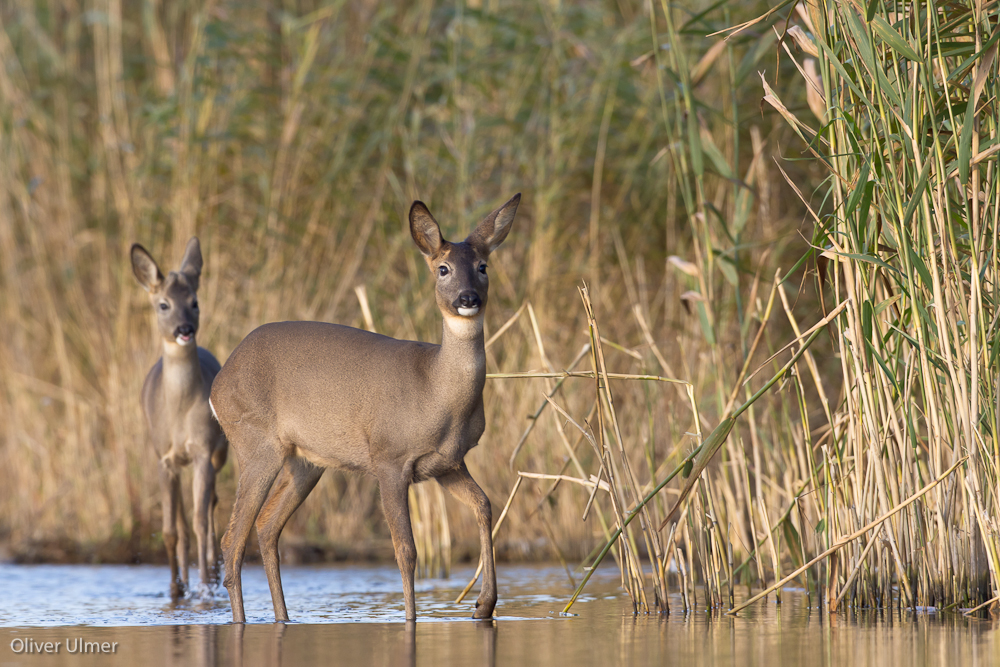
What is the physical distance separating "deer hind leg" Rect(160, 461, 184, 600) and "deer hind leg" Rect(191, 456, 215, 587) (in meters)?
0.15

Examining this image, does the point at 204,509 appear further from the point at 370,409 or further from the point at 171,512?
the point at 370,409

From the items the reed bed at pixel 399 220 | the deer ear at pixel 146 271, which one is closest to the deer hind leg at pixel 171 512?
the reed bed at pixel 399 220

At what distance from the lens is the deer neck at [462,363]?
18.4 feet

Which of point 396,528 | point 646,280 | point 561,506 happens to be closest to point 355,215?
point 646,280

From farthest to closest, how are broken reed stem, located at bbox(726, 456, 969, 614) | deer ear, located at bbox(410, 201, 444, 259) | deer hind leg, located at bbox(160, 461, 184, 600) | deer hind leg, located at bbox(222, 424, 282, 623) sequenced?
deer hind leg, located at bbox(160, 461, 184, 600), deer hind leg, located at bbox(222, 424, 282, 623), deer ear, located at bbox(410, 201, 444, 259), broken reed stem, located at bbox(726, 456, 969, 614)

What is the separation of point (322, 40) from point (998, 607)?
6560 mm

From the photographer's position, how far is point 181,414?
25.8ft

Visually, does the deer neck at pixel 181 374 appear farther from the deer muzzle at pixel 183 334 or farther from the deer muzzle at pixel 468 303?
the deer muzzle at pixel 468 303

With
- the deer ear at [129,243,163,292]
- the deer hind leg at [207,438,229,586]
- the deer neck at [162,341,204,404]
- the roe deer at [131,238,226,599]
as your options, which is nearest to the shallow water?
the deer hind leg at [207,438,229,586]

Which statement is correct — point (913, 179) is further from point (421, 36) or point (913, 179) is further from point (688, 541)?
point (421, 36)

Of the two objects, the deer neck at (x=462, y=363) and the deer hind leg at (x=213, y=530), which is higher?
the deer neck at (x=462, y=363)

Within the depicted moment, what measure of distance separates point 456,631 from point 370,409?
1.16 meters

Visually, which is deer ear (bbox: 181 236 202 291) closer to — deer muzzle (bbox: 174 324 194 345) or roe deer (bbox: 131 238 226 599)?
roe deer (bbox: 131 238 226 599)

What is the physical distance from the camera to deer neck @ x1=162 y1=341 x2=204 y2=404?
788 cm
